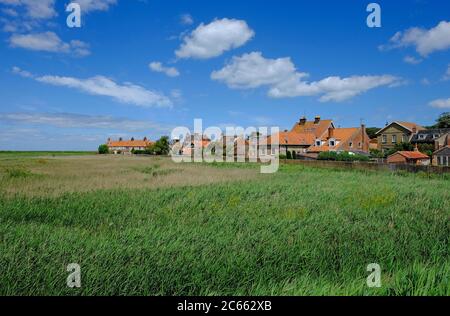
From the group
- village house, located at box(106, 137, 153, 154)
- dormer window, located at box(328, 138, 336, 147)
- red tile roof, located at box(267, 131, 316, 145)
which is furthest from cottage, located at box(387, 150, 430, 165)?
village house, located at box(106, 137, 153, 154)

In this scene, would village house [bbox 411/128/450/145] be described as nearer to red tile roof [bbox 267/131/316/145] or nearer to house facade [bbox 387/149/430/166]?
house facade [bbox 387/149/430/166]

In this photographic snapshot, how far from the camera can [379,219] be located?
343 inches

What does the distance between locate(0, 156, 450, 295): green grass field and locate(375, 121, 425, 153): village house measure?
1963 inches

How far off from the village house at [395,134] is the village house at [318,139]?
9.43ft

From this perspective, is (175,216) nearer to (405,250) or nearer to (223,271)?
(223,271)

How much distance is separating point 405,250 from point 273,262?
2.94 m

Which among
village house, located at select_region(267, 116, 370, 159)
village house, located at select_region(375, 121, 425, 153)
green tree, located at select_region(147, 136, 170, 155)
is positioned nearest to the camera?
village house, located at select_region(375, 121, 425, 153)

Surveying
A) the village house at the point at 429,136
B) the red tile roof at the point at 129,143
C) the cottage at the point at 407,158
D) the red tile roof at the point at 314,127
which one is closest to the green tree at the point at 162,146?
the red tile roof at the point at 314,127

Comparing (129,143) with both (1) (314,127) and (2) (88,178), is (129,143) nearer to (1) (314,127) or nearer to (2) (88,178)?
(1) (314,127)

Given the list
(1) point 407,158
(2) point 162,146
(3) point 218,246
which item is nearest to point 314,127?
(1) point 407,158

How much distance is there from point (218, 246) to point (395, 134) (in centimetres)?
5891

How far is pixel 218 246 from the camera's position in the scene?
19.2 feet

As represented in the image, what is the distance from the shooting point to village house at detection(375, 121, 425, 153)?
2106 inches

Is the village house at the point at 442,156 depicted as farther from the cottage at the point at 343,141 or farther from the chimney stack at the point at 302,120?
the chimney stack at the point at 302,120
